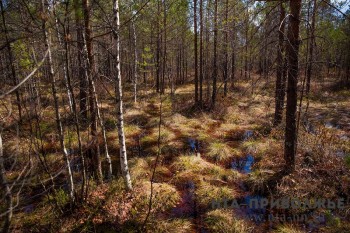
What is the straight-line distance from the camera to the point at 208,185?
24.0 ft

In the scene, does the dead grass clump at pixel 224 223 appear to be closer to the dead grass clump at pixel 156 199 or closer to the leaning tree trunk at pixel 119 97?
the dead grass clump at pixel 156 199

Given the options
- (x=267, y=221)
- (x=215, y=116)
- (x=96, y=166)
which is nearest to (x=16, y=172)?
(x=96, y=166)

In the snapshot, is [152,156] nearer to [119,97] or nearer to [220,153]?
[220,153]

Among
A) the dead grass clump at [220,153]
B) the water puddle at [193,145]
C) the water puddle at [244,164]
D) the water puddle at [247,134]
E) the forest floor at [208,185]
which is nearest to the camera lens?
the forest floor at [208,185]

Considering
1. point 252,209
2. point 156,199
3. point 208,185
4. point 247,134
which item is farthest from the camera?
point 247,134

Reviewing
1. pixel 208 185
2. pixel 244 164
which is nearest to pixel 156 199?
pixel 208 185

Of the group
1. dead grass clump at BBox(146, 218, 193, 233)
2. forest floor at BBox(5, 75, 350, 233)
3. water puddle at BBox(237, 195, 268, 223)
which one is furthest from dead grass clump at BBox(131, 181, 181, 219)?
water puddle at BBox(237, 195, 268, 223)

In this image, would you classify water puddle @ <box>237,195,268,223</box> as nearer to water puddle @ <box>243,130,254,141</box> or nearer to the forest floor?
the forest floor

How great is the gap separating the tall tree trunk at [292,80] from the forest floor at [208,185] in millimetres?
560

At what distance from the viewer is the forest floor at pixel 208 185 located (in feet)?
18.4

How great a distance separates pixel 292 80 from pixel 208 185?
147 inches

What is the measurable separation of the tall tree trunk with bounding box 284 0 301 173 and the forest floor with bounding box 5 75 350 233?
56 centimetres

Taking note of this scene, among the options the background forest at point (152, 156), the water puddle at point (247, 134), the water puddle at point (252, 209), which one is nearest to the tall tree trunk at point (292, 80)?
the background forest at point (152, 156)

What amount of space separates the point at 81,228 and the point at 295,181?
18.6ft
